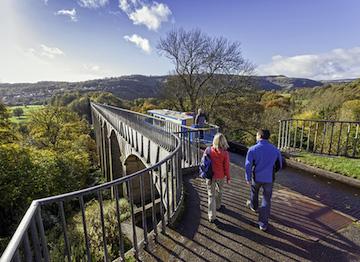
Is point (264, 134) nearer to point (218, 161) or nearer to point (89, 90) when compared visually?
point (218, 161)

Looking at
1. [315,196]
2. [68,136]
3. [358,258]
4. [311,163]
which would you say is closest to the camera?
[358,258]

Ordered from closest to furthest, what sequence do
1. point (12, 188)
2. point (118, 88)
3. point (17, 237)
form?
point (17, 237) < point (12, 188) < point (118, 88)

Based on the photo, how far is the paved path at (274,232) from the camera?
314cm

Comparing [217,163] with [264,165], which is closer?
[264,165]

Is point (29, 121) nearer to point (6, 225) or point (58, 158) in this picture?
point (58, 158)

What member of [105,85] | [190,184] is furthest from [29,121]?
[105,85]

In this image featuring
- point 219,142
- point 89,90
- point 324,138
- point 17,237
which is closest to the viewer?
point 17,237

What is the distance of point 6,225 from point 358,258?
18.9 metres

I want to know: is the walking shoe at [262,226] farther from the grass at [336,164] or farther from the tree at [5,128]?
the tree at [5,128]

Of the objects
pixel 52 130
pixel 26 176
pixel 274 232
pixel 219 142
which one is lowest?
pixel 26 176

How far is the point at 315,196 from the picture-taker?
5.15m

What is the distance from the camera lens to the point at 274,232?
364 centimetres

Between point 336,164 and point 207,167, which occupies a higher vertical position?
point 207,167

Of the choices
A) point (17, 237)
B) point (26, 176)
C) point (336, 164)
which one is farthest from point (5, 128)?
point (336, 164)
